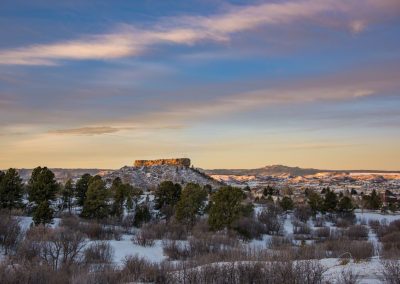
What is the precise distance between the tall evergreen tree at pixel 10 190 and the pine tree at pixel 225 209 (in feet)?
51.8

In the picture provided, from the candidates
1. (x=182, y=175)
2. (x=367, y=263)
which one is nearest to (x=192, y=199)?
(x=367, y=263)

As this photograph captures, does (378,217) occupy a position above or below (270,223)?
below

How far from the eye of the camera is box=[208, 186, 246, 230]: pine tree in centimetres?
3672

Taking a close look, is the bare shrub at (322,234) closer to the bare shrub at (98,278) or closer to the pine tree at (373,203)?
the pine tree at (373,203)

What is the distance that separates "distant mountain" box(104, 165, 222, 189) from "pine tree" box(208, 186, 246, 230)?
4891 cm

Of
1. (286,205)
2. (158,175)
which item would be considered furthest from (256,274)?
(158,175)

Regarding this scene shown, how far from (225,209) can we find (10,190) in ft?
57.1

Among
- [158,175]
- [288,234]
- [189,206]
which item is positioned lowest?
[288,234]

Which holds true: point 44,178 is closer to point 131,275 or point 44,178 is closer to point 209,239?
point 209,239

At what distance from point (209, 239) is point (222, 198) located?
10150mm

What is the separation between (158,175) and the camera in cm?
9944

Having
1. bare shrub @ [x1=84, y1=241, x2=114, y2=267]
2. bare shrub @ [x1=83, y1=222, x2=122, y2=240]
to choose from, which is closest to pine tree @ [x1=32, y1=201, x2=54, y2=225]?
bare shrub @ [x1=83, y1=222, x2=122, y2=240]

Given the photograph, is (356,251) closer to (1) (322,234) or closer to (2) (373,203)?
(1) (322,234)

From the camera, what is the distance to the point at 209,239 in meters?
27.9
